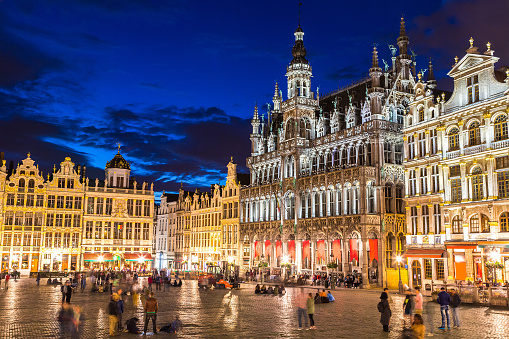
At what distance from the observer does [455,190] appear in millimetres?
46438

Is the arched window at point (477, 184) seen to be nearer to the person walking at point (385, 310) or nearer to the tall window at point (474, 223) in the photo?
the tall window at point (474, 223)

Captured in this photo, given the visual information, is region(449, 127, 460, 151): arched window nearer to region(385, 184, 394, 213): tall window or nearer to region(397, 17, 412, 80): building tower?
region(385, 184, 394, 213): tall window

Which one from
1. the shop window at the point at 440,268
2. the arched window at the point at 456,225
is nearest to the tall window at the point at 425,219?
the shop window at the point at 440,268

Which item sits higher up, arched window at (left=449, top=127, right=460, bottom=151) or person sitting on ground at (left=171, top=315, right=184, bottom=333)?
arched window at (left=449, top=127, right=460, bottom=151)

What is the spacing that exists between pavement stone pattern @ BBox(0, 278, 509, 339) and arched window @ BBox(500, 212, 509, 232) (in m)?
11.4

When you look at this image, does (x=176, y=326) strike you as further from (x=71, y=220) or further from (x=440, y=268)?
(x=71, y=220)

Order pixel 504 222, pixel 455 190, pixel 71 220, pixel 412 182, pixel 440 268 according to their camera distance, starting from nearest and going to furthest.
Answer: pixel 504 222, pixel 455 190, pixel 440 268, pixel 412 182, pixel 71 220

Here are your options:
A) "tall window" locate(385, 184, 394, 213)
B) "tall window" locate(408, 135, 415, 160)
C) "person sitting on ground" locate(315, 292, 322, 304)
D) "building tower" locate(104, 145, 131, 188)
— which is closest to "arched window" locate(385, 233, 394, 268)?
"tall window" locate(385, 184, 394, 213)

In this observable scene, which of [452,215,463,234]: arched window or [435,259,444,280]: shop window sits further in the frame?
[435,259,444,280]: shop window

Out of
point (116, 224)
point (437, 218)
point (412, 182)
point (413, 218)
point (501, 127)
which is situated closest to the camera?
point (501, 127)

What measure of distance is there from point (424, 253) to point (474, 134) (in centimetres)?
1164

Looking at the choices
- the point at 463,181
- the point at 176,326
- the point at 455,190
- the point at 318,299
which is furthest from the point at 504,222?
the point at 176,326

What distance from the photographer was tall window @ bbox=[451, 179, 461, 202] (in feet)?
151

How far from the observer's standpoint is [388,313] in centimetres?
2192
